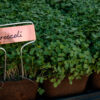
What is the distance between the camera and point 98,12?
69.1 inches

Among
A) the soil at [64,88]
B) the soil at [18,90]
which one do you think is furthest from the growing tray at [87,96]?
the soil at [18,90]

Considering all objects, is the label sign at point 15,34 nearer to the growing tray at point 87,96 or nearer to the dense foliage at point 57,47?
the dense foliage at point 57,47

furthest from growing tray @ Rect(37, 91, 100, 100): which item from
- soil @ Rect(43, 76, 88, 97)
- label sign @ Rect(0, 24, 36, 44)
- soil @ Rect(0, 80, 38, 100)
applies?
label sign @ Rect(0, 24, 36, 44)

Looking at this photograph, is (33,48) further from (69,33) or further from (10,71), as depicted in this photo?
(69,33)

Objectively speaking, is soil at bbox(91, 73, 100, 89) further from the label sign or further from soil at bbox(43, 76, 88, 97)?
the label sign

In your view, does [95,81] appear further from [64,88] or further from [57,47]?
[57,47]

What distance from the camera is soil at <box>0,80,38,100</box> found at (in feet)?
3.86

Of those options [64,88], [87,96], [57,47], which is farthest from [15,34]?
[87,96]

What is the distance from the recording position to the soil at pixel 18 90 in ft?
3.86

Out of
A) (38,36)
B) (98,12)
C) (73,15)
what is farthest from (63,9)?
(38,36)

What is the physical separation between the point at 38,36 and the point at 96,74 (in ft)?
1.64

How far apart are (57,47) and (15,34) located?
27 cm

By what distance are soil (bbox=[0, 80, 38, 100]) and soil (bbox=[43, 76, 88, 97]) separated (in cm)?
10

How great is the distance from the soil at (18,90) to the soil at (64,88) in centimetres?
10
